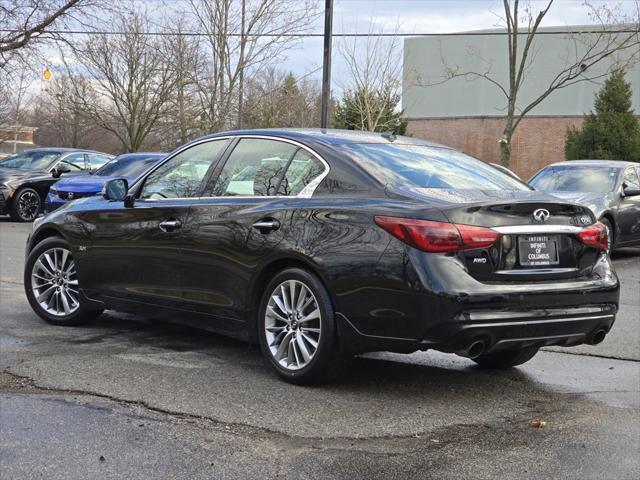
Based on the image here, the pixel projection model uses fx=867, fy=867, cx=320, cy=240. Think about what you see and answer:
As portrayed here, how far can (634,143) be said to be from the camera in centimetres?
3009

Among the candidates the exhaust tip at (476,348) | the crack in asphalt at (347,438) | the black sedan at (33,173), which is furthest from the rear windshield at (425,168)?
the black sedan at (33,173)

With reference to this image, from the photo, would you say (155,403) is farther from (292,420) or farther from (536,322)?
(536,322)

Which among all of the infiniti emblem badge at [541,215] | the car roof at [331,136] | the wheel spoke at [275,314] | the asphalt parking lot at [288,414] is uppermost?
the car roof at [331,136]

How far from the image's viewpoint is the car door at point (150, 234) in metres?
6.19

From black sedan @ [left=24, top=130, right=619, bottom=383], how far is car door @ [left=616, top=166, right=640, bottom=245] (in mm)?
8386

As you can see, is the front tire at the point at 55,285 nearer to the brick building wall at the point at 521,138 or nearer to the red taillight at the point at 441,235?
the red taillight at the point at 441,235

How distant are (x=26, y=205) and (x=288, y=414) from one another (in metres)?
16.3

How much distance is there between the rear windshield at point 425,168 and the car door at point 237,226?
19.7 inches

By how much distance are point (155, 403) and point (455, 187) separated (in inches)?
87.4

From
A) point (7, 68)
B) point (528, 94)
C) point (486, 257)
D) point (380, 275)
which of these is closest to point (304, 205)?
point (380, 275)

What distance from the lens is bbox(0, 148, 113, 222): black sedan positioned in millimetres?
19375

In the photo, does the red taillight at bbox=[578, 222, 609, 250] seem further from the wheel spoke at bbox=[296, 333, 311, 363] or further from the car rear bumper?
the wheel spoke at bbox=[296, 333, 311, 363]

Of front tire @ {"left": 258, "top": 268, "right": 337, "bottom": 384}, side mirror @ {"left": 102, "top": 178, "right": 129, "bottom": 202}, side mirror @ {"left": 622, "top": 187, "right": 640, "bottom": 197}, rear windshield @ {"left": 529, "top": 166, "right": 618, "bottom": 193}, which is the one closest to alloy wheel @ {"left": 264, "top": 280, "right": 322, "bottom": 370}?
front tire @ {"left": 258, "top": 268, "right": 337, "bottom": 384}

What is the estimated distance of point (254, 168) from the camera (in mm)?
5918
